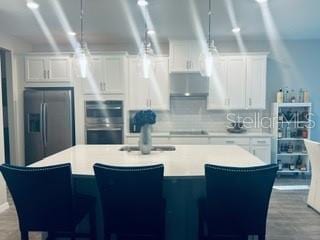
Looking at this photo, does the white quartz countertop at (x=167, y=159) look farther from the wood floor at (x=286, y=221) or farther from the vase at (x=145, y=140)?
the wood floor at (x=286, y=221)

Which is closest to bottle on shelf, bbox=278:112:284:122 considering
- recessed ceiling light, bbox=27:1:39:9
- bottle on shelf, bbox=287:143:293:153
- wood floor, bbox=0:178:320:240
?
bottle on shelf, bbox=287:143:293:153

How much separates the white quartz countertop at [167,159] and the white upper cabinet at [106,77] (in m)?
2.11

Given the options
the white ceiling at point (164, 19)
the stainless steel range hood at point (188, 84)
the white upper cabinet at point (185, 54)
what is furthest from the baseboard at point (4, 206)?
the white upper cabinet at point (185, 54)

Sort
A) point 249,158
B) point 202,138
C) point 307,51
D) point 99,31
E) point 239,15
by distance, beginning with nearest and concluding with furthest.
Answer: point 249,158, point 239,15, point 99,31, point 202,138, point 307,51

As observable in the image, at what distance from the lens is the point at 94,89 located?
557cm

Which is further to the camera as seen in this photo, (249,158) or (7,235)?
(7,235)

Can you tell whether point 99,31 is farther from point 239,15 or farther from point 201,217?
point 201,217

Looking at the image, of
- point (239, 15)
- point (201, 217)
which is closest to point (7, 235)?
point (201, 217)

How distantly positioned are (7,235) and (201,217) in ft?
7.35

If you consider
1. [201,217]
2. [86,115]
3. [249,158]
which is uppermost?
[86,115]

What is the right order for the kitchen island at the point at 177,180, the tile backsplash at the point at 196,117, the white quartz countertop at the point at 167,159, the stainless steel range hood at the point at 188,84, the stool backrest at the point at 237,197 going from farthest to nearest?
the tile backsplash at the point at 196,117 → the stainless steel range hood at the point at 188,84 → the kitchen island at the point at 177,180 → the white quartz countertop at the point at 167,159 → the stool backrest at the point at 237,197

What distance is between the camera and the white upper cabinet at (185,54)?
18.3 ft

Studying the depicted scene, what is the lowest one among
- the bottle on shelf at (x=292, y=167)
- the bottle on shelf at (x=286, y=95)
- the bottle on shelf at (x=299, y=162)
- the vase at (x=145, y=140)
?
the bottle on shelf at (x=292, y=167)

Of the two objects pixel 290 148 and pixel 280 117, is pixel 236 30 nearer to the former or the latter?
pixel 280 117
